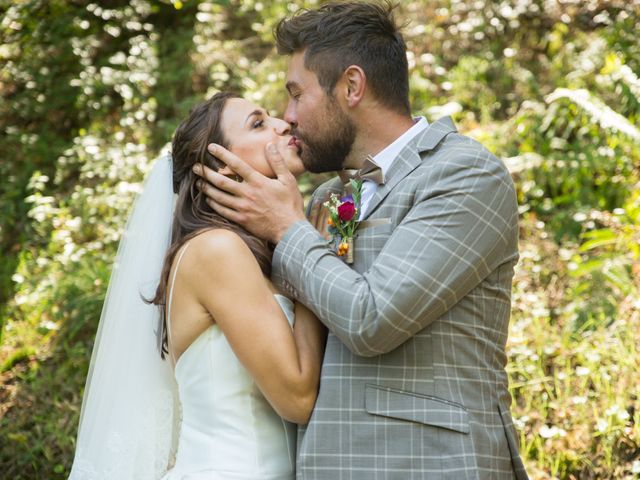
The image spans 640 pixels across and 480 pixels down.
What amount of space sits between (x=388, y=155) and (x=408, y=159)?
21 centimetres

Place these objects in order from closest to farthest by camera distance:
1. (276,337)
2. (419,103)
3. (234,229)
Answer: (276,337) < (234,229) < (419,103)

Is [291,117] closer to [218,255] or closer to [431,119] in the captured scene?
[218,255]

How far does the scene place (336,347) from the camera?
95.6 inches

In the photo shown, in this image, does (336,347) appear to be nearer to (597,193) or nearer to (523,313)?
(523,313)

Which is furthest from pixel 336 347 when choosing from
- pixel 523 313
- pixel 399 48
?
pixel 523 313

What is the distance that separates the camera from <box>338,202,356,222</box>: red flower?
2.50 metres

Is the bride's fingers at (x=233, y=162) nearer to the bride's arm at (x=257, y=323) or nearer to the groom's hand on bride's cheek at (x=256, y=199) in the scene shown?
the groom's hand on bride's cheek at (x=256, y=199)

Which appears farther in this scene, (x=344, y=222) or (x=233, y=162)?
(x=233, y=162)

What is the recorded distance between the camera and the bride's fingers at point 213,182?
261 centimetres

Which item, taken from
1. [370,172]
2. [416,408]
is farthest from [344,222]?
[416,408]

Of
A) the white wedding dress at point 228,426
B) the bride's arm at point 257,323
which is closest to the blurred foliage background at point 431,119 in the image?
the white wedding dress at point 228,426

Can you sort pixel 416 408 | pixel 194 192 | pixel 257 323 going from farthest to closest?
1. pixel 194 192
2. pixel 257 323
3. pixel 416 408

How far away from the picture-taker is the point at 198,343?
2.66 m

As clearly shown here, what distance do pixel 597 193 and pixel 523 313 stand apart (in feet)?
5.60
